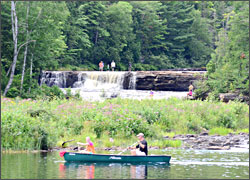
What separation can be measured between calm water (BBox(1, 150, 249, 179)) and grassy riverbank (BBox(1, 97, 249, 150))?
4.75ft

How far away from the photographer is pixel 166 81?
4841 cm

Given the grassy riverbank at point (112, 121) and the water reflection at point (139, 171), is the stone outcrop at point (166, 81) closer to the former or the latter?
the grassy riverbank at point (112, 121)

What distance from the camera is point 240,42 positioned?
4225cm

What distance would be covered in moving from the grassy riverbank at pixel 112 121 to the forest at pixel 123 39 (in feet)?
30.8

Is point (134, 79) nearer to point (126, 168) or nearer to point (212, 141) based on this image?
point (212, 141)

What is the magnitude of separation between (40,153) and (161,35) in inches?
2301

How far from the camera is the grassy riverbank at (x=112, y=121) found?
21891 mm

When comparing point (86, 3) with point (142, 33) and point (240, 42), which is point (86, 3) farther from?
point (240, 42)

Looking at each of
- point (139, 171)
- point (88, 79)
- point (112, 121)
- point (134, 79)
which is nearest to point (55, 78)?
point (88, 79)

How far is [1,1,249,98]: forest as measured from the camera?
1515 inches

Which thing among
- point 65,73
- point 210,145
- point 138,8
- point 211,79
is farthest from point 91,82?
point 138,8

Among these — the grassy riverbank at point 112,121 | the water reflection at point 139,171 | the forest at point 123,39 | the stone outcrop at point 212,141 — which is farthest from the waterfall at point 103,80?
the water reflection at point 139,171

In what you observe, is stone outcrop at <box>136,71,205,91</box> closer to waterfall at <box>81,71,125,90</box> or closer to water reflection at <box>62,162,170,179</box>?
waterfall at <box>81,71,125,90</box>

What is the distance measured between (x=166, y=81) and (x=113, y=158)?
100 ft
